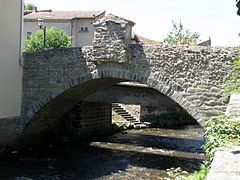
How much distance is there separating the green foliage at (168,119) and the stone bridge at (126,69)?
7279 millimetres

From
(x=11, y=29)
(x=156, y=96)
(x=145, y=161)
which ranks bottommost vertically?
(x=145, y=161)

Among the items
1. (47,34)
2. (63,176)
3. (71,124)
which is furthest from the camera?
(47,34)

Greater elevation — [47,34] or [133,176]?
[47,34]

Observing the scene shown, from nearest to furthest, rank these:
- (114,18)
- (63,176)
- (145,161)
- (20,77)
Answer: (63,176), (114,18), (145,161), (20,77)

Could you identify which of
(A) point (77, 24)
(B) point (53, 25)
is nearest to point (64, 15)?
(B) point (53, 25)

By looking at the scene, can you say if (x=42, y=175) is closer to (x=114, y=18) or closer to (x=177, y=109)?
(x=114, y=18)

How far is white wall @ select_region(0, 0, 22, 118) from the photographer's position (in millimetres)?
8875

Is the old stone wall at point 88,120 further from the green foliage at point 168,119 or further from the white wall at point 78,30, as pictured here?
the white wall at point 78,30

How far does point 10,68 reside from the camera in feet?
30.3

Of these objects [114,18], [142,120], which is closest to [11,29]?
[114,18]

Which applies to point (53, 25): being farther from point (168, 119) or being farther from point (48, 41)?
point (168, 119)

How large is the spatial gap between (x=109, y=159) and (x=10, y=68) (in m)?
3.81

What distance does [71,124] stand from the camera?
12.2 m

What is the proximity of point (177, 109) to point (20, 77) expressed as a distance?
36.9 feet
